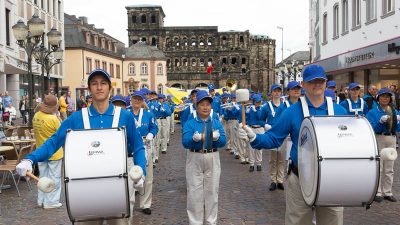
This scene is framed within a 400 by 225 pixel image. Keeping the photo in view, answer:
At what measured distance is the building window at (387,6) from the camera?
20.2 m

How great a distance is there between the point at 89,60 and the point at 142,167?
54.9m

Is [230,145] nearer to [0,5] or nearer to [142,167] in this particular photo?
[142,167]

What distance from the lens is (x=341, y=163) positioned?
3.98m

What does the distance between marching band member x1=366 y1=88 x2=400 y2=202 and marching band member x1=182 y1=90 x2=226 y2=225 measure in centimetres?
322

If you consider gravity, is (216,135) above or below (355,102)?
below

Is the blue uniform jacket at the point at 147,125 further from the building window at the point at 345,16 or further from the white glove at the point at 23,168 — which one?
the building window at the point at 345,16

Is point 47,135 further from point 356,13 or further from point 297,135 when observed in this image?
point 356,13

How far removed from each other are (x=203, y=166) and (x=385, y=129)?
363 centimetres

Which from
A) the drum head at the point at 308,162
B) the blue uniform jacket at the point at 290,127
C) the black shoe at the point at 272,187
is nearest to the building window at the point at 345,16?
the black shoe at the point at 272,187

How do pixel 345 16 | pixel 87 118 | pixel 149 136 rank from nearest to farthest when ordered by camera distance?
pixel 87 118
pixel 149 136
pixel 345 16

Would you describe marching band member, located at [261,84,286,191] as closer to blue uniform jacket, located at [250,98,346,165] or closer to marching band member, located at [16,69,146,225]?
blue uniform jacket, located at [250,98,346,165]

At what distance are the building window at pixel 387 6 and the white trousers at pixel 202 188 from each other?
637 inches

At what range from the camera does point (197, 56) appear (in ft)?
322

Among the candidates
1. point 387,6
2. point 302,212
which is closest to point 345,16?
point 387,6
